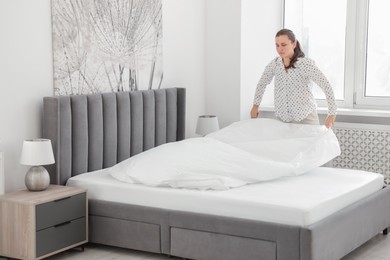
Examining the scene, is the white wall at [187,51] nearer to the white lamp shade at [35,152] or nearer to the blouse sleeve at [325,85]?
the blouse sleeve at [325,85]

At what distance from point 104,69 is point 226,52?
4.75 feet

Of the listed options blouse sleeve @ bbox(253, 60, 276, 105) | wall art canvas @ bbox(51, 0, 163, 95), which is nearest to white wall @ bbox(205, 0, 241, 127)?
blouse sleeve @ bbox(253, 60, 276, 105)

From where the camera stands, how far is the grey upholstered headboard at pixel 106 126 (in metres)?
4.38

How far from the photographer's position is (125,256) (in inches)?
166

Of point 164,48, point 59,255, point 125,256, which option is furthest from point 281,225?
point 164,48

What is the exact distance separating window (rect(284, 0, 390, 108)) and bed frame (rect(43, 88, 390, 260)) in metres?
1.59

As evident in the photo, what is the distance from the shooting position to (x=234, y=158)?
4430 mm

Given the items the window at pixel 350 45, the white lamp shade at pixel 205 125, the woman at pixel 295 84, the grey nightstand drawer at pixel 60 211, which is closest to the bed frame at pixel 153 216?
the grey nightstand drawer at pixel 60 211

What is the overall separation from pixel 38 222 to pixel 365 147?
3028mm

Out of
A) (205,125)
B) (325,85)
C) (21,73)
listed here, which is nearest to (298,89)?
(325,85)

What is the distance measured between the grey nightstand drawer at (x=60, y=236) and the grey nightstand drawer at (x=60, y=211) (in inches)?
1.4

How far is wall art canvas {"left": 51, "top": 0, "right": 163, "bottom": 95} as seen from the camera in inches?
180

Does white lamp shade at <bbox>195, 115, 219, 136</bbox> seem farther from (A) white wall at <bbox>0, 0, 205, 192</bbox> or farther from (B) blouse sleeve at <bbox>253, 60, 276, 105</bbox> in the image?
(A) white wall at <bbox>0, 0, 205, 192</bbox>

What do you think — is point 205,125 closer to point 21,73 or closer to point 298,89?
point 298,89
